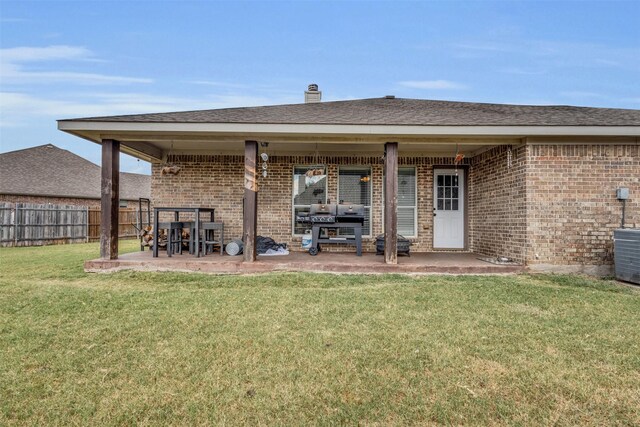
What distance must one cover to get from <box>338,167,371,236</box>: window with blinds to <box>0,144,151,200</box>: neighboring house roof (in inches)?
566

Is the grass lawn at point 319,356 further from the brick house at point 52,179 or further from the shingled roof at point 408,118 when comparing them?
the brick house at point 52,179

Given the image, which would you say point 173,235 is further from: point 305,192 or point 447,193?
point 447,193

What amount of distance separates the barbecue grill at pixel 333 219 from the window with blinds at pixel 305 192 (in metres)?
1.07

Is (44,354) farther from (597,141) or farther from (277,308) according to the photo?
(597,141)

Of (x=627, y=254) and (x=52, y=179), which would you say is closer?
(x=627, y=254)

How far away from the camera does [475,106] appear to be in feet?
30.3

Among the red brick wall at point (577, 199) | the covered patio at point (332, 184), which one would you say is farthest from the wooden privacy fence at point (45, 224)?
the red brick wall at point (577, 199)

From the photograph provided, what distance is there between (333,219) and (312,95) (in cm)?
491

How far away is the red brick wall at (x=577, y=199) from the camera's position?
6410 millimetres

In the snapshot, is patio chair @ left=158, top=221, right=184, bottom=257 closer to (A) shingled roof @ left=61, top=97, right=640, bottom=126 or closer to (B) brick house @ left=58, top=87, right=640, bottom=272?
(B) brick house @ left=58, top=87, right=640, bottom=272

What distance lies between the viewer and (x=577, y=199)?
6.43m

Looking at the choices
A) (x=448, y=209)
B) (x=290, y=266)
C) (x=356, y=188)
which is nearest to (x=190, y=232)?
(x=290, y=266)

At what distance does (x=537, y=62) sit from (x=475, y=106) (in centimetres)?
1208

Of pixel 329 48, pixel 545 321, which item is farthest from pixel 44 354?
pixel 329 48
